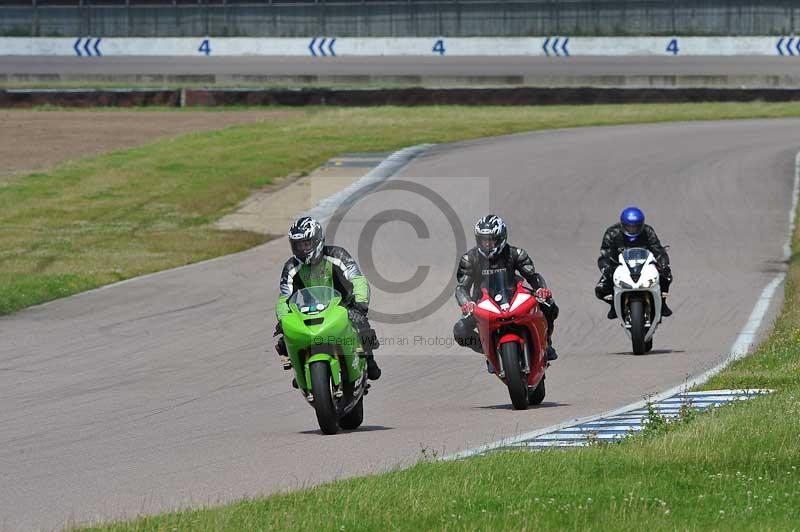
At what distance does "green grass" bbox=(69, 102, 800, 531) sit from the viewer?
22.7 ft

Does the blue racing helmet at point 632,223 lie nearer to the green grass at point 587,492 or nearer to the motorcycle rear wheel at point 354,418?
the motorcycle rear wheel at point 354,418

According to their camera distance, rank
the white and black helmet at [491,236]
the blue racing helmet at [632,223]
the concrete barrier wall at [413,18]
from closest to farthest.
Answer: the white and black helmet at [491,236] < the blue racing helmet at [632,223] < the concrete barrier wall at [413,18]

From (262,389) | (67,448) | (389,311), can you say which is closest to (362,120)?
(389,311)

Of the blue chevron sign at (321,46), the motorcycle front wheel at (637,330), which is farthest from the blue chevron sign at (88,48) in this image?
the motorcycle front wheel at (637,330)

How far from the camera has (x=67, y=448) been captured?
10242 mm

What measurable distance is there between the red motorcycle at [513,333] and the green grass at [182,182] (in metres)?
9.42

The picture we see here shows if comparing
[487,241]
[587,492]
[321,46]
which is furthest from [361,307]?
[321,46]

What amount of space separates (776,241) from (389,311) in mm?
9899

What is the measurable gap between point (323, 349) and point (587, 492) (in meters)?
3.20

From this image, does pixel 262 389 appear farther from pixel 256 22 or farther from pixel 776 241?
pixel 256 22

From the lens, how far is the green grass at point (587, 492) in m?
6.93

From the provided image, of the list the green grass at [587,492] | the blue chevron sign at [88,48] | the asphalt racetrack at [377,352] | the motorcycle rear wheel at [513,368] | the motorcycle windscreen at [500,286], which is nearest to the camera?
the green grass at [587,492]

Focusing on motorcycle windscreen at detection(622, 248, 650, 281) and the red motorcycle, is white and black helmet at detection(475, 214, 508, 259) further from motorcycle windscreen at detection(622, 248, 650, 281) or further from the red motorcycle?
motorcycle windscreen at detection(622, 248, 650, 281)

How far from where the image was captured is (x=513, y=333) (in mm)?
11688
